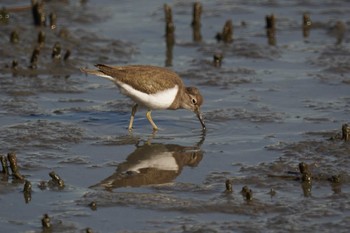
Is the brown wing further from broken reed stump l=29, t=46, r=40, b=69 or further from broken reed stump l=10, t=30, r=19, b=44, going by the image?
broken reed stump l=10, t=30, r=19, b=44

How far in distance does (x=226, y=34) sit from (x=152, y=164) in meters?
5.38

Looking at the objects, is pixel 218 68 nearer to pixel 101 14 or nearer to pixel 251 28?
pixel 251 28

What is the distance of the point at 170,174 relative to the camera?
10109 millimetres

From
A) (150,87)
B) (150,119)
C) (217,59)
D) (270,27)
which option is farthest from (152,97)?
(270,27)

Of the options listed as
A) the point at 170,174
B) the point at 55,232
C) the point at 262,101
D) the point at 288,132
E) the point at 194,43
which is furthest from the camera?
the point at 194,43

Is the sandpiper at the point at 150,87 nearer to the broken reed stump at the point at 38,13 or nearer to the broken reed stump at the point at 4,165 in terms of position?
the broken reed stump at the point at 4,165

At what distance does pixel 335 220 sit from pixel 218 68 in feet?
18.9

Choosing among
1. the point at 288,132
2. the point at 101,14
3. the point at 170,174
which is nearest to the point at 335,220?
the point at 170,174

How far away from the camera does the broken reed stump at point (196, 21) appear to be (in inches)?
627

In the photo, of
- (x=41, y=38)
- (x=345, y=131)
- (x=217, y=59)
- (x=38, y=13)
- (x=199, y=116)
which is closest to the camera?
(x=345, y=131)

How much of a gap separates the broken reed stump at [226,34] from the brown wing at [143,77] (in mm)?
3591

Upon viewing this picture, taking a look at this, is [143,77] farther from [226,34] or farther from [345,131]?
[226,34]

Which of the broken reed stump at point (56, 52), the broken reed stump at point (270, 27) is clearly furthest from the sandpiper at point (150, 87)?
the broken reed stump at point (270, 27)

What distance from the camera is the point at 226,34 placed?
15375 mm
